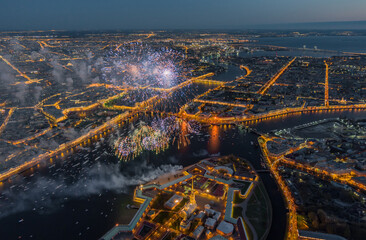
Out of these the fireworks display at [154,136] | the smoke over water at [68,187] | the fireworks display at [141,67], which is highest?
the fireworks display at [141,67]

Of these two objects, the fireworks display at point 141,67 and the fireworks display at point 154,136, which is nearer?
the fireworks display at point 154,136

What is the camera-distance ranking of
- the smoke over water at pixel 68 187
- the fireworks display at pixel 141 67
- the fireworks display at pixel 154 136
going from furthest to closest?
1. the fireworks display at pixel 141 67
2. the fireworks display at pixel 154 136
3. the smoke over water at pixel 68 187

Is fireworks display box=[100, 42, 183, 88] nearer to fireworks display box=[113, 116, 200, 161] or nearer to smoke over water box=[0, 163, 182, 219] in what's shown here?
fireworks display box=[113, 116, 200, 161]

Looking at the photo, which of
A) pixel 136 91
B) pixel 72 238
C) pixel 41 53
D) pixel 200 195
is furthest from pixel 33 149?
pixel 41 53

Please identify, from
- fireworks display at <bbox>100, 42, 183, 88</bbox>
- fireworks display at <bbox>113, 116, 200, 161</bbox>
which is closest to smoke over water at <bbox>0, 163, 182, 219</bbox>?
fireworks display at <bbox>113, 116, 200, 161</bbox>

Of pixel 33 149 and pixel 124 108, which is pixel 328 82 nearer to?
pixel 124 108

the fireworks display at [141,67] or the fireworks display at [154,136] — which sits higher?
the fireworks display at [141,67]

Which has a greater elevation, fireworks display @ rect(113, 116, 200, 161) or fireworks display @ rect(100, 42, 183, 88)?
fireworks display @ rect(100, 42, 183, 88)

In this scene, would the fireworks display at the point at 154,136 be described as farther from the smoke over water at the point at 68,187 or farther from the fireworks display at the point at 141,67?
the fireworks display at the point at 141,67

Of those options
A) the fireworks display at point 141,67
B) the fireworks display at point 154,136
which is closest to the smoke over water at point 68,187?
the fireworks display at point 154,136
